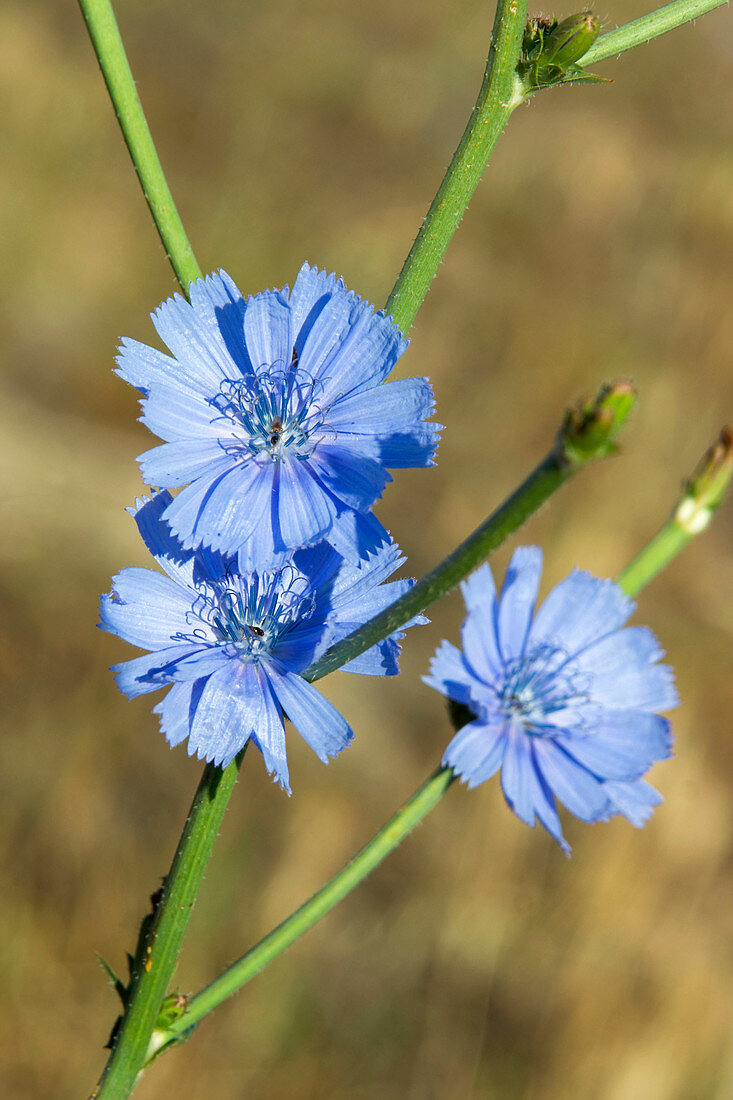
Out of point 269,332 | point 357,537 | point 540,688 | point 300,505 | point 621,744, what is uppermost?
point 269,332

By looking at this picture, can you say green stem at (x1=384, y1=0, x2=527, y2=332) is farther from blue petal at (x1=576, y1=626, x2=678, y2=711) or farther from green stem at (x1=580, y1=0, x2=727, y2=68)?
blue petal at (x1=576, y1=626, x2=678, y2=711)

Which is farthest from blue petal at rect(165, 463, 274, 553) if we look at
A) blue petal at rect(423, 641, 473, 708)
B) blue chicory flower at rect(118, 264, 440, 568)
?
blue petal at rect(423, 641, 473, 708)

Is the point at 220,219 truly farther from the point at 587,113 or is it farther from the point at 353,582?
the point at 353,582

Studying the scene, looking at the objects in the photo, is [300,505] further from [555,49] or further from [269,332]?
[555,49]

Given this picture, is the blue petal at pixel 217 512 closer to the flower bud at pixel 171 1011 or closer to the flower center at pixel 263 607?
the flower center at pixel 263 607

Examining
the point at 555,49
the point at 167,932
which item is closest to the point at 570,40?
the point at 555,49

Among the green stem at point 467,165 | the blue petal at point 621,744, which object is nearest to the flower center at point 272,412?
the green stem at point 467,165
